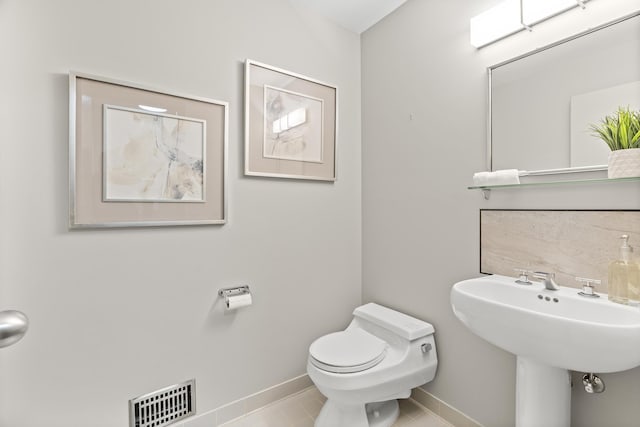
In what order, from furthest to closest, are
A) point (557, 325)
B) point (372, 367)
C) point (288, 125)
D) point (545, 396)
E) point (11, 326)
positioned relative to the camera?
point (288, 125) → point (372, 367) → point (545, 396) → point (557, 325) → point (11, 326)

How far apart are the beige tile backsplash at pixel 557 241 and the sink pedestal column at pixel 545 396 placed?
340mm

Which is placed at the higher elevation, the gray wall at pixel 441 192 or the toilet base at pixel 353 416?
the gray wall at pixel 441 192

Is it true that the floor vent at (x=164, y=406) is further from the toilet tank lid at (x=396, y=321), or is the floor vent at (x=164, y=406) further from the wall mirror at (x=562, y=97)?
the wall mirror at (x=562, y=97)

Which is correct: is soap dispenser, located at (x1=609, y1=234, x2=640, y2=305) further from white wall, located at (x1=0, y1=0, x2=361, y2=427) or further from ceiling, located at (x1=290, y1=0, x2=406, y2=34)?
ceiling, located at (x1=290, y1=0, x2=406, y2=34)

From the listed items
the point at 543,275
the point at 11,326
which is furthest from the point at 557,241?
the point at 11,326

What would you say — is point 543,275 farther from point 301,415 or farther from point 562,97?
point 301,415

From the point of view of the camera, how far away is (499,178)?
1.29 m

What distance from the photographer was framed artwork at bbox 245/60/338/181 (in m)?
1.72

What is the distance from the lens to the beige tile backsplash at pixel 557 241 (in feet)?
3.61

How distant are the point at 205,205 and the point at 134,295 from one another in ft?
1.69

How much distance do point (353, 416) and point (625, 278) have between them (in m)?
1.22

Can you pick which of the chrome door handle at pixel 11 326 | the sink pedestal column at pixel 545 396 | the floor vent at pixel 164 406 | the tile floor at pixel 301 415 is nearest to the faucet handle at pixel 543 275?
the sink pedestal column at pixel 545 396

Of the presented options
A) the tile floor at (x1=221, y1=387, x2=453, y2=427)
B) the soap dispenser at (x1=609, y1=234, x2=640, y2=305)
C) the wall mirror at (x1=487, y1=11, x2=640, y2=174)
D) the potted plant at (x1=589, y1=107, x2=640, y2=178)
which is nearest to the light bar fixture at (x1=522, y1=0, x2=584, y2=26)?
the wall mirror at (x1=487, y1=11, x2=640, y2=174)

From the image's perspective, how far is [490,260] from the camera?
145 cm
